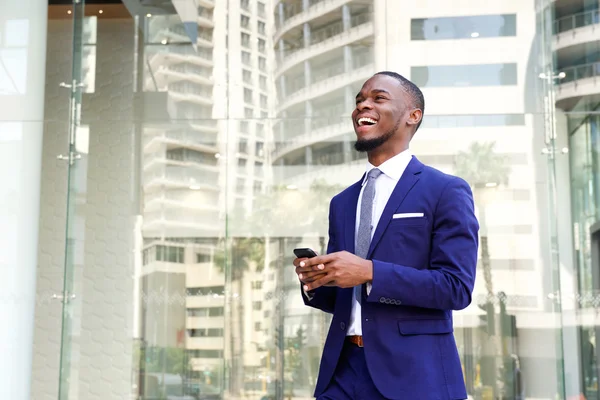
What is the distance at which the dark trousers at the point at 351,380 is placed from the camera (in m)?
2.16

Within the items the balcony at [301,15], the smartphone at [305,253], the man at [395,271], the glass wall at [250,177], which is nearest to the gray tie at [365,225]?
the man at [395,271]

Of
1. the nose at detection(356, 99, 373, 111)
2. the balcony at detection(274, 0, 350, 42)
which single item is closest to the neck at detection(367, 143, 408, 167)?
the nose at detection(356, 99, 373, 111)

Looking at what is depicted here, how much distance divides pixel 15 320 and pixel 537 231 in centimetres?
349

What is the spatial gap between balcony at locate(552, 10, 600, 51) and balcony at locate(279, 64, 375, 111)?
4.29ft

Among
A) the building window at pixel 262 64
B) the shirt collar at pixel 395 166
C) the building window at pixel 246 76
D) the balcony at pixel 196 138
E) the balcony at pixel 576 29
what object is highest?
the balcony at pixel 576 29

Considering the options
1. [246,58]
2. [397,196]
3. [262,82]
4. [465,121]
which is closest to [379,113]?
[397,196]

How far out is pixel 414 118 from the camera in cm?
239

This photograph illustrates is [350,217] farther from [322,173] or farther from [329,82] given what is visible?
[329,82]

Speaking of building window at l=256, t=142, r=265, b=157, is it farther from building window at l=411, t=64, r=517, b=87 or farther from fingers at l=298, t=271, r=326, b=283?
fingers at l=298, t=271, r=326, b=283

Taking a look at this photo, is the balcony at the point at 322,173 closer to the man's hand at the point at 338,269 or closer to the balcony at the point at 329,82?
the balcony at the point at 329,82

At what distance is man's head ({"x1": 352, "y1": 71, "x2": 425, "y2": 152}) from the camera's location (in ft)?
7.64

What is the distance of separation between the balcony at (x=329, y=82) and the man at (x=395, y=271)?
4.00 metres

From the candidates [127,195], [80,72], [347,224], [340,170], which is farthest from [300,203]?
[347,224]

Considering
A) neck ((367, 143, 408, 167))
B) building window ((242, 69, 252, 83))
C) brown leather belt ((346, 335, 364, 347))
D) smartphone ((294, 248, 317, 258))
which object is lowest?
brown leather belt ((346, 335, 364, 347))
